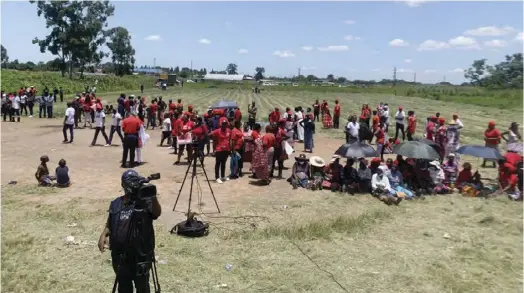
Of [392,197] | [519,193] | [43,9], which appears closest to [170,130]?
[392,197]

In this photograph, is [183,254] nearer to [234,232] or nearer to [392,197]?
[234,232]

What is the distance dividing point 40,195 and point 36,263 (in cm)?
384

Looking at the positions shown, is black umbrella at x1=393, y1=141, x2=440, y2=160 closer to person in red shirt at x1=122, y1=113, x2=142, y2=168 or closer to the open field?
the open field

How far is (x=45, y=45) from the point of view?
205 ft

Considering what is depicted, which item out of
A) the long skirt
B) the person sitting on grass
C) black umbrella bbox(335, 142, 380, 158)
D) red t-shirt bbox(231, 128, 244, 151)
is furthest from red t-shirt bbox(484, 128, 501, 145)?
the person sitting on grass

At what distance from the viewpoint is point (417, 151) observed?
11141 mm

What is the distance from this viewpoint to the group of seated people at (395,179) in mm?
11383

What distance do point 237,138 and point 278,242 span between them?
14.7 feet

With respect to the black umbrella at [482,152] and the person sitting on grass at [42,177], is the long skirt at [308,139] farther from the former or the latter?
the person sitting on grass at [42,177]

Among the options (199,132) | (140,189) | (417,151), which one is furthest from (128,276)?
(417,151)

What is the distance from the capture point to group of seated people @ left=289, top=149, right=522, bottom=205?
1138cm

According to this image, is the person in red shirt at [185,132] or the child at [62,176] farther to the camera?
the person in red shirt at [185,132]

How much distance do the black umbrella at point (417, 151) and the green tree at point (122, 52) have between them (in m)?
92.4

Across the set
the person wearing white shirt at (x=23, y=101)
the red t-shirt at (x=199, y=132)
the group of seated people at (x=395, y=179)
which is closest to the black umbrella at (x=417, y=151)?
the group of seated people at (x=395, y=179)
